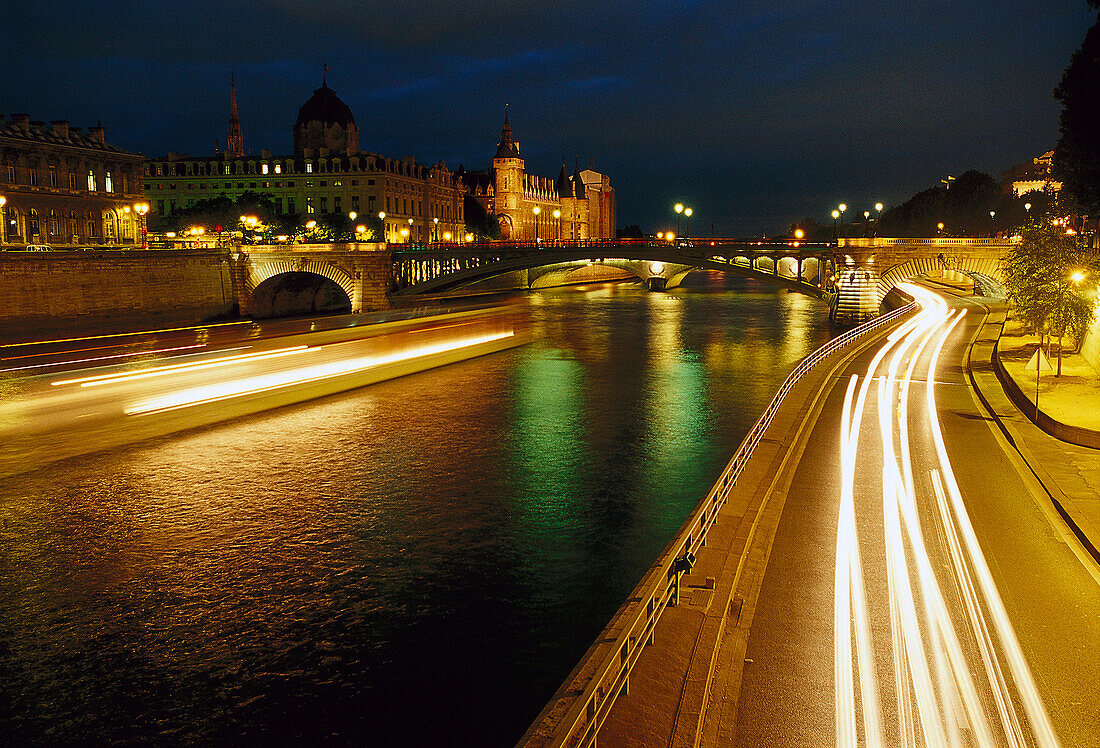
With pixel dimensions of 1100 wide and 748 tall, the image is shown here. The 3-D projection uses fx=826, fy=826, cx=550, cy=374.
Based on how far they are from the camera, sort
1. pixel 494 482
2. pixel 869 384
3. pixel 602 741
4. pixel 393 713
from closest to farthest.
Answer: pixel 602 741 → pixel 393 713 → pixel 494 482 → pixel 869 384

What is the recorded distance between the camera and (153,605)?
12.9m

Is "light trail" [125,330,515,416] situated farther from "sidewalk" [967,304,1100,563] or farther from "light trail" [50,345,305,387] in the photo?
"sidewalk" [967,304,1100,563]

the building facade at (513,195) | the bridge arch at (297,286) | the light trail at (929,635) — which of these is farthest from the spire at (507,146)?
the light trail at (929,635)

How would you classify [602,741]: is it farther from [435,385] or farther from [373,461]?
[435,385]

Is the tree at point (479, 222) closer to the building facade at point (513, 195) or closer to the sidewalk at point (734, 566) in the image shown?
the building facade at point (513, 195)

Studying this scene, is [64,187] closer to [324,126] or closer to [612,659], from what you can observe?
[324,126]

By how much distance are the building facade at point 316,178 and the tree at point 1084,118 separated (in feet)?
301

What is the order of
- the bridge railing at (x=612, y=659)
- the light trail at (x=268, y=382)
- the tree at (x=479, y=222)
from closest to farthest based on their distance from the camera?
1. the bridge railing at (x=612, y=659)
2. the light trail at (x=268, y=382)
3. the tree at (x=479, y=222)

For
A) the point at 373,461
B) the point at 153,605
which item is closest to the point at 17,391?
the point at 373,461

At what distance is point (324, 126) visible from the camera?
12281 centimetres

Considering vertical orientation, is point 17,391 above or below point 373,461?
above

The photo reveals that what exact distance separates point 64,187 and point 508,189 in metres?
105

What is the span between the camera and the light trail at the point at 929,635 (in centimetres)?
751

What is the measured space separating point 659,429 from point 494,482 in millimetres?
7286
